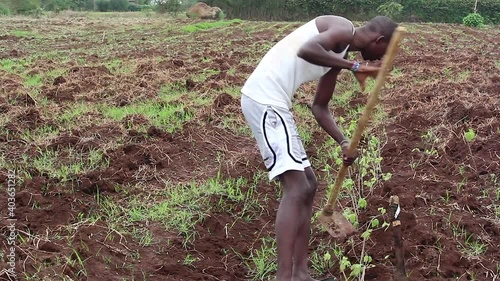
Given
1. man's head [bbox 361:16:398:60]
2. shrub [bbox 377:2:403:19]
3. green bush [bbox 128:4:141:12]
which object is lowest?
green bush [bbox 128:4:141:12]

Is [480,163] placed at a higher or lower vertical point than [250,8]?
higher

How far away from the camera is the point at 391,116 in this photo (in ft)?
20.9

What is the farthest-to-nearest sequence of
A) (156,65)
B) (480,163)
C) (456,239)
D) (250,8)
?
(250,8)
(156,65)
(480,163)
(456,239)

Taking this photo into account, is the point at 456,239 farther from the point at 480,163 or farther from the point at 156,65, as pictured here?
the point at 156,65

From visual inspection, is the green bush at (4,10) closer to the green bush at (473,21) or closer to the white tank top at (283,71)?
the green bush at (473,21)

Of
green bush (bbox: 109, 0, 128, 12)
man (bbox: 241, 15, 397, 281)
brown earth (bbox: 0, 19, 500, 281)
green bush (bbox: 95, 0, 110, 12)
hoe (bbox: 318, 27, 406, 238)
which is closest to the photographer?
hoe (bbox: 318, 27, 406, 238)

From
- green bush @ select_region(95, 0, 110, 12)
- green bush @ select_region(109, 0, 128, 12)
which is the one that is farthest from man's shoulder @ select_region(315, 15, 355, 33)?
green bush @ select_region(109, 0, 128, 12)

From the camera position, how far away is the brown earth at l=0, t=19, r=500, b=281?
10.3 ft

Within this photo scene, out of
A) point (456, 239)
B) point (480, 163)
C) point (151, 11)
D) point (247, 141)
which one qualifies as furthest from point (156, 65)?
point (151, 11)

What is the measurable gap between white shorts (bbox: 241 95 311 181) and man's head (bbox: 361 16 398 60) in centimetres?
53

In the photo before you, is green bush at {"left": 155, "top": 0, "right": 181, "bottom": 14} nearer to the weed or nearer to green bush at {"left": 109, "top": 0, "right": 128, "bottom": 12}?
green bush at {"left": 109, "top": 0, "right": 128, "bottom": 12}

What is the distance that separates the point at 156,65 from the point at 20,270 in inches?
294

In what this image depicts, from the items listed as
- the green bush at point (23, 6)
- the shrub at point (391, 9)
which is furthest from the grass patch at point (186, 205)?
the green bush at point (23, 6)

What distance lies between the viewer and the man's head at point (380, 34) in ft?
8.67
